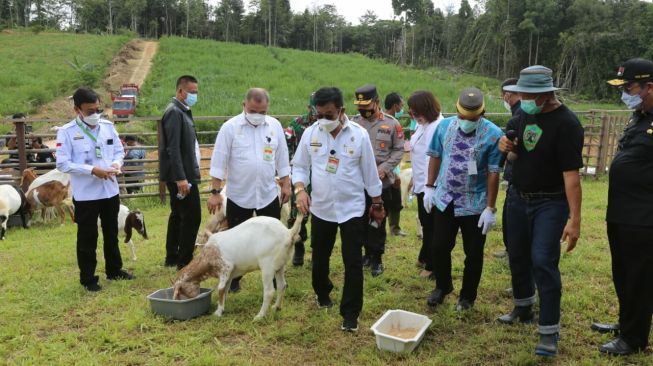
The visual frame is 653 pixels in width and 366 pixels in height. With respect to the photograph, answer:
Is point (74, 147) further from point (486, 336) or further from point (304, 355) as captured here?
point (486, 336)

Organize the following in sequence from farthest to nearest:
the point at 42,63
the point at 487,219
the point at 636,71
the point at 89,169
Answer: the point at 42,63
the point at 89,169
the point at 487,219
the point at 636,71

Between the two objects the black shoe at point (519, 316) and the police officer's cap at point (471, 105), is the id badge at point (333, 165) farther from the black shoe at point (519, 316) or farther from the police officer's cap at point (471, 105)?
the black shoe at point (519, 316)

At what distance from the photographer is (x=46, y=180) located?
771 centimetres

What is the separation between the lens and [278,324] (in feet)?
12.9

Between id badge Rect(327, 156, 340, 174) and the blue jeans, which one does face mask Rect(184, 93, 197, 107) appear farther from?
the blue jeans

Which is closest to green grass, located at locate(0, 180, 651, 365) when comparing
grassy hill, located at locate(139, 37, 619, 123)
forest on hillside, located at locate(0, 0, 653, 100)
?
grassy hill, located at locate(139, 37, 619, 123)

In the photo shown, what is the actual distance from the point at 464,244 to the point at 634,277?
114 cm

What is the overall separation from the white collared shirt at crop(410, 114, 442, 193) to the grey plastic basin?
2270 millimetres

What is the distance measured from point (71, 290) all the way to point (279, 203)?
2054 millimetres

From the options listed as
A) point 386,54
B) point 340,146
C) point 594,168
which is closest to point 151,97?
point 594,168

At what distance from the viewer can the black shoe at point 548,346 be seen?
10.7ft

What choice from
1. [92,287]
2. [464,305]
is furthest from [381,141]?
[92,287]

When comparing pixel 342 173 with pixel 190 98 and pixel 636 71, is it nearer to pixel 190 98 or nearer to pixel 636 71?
A: pixel 636 71

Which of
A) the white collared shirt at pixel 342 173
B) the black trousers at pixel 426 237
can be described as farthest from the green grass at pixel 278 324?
the white collared shirt at pixel 342 173
